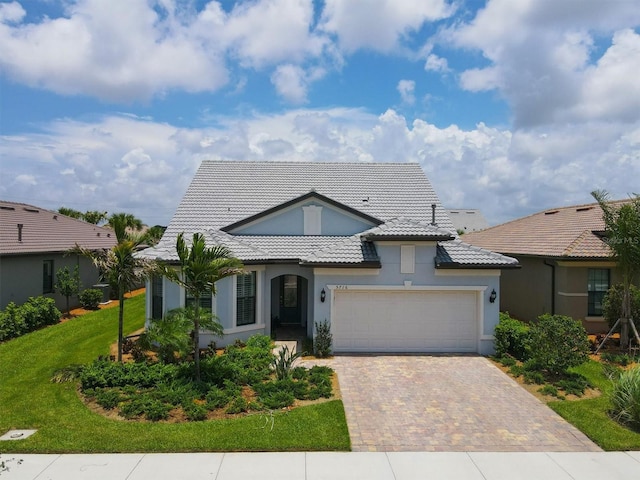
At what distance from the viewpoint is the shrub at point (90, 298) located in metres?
22.8

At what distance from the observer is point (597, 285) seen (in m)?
17.1

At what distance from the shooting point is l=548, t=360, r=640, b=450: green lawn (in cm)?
830

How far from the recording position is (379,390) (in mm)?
11125

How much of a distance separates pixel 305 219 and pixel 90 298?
42.8 feet

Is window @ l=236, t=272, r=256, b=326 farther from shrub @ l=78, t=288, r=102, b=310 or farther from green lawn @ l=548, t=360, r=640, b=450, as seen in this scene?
shrub @ l=78, t=288, r=102, b=310

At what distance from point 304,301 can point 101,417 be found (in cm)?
990

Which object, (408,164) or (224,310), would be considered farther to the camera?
(408,164)

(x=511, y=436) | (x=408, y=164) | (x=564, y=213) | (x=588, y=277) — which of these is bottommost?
(x=511, y=436)

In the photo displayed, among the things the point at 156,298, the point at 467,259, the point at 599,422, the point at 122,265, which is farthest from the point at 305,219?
the point at 599,422

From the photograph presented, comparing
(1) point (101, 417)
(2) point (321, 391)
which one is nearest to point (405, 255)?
(2) point (321, 391)

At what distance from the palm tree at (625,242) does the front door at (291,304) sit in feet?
36.8

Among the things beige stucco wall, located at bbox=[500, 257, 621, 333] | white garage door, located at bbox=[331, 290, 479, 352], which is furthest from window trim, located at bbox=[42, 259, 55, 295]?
Answer: beige stucco wall, located at bbox=[500, 257, 621, 333]
